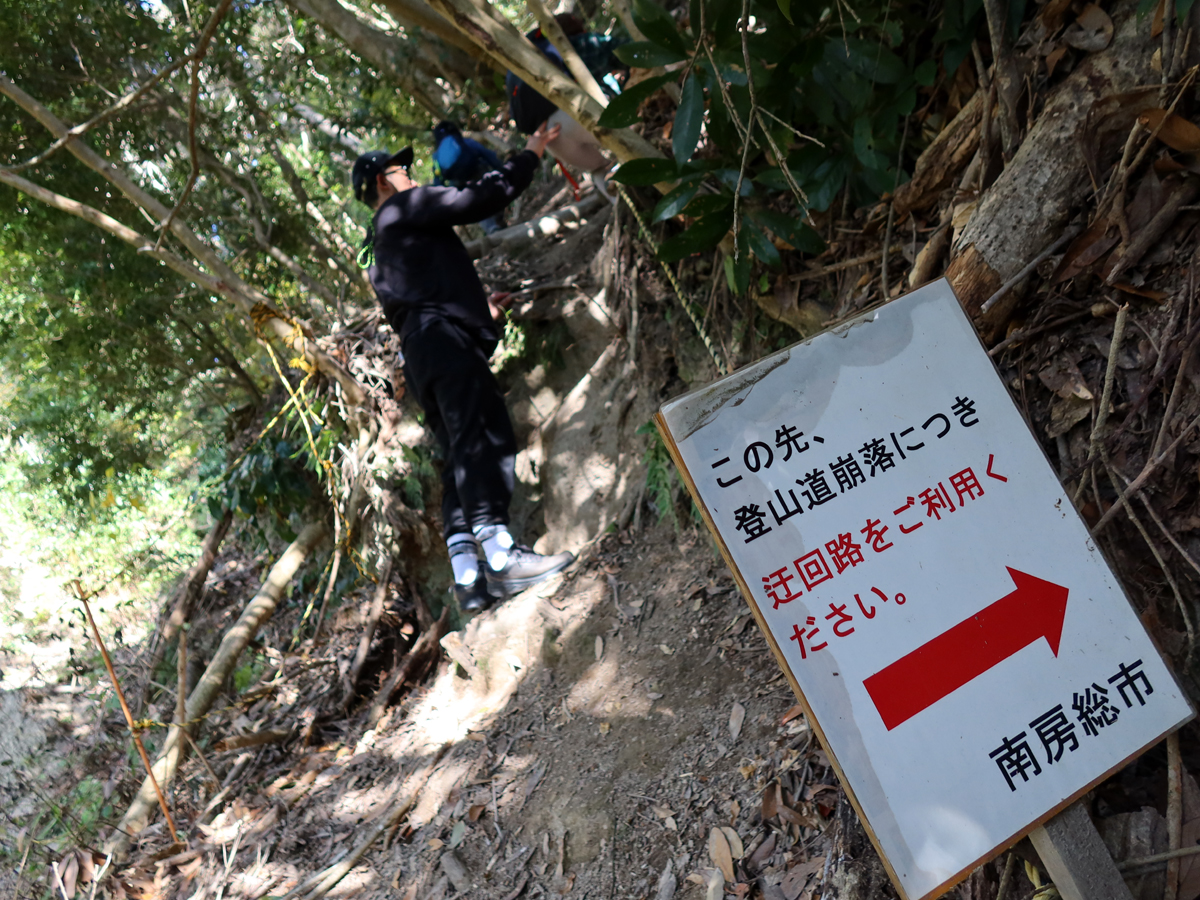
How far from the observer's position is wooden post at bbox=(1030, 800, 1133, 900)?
1298 mm

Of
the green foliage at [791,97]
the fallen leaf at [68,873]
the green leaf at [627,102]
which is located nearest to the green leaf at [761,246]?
the green foliage at [791,97]

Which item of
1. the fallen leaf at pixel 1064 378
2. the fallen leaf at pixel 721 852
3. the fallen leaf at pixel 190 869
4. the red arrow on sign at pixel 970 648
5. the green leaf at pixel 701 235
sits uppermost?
the green leaf at pixel 701 235

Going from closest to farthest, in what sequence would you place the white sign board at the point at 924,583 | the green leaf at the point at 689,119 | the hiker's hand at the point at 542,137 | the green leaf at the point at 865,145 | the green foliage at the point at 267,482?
the white sign board at the point at 924,583 → the green leaf at the point at 689,119 → the green leaf at the point at 865,145 → the hiker's hand at the point at 542,137 → the green foliage at the point at 267,482

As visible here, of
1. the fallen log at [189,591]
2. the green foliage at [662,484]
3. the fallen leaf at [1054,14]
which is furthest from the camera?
the fallen log at [189,591]

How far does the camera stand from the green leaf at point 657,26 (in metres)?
2.23

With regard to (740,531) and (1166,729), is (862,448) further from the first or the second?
(1166,729)

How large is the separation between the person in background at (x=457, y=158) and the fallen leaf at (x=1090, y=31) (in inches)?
124

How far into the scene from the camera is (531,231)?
16.9 feet

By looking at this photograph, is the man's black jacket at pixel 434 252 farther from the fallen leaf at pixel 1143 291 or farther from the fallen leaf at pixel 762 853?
the fallen leaf at pixel 762 853

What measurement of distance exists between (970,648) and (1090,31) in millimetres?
1768

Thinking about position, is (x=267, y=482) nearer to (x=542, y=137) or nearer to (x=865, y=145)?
(x=542, y=137)

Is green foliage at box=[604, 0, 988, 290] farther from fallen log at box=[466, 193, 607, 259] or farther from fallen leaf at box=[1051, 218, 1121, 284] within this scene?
fallen log at box=[466, 193, 607, 259]

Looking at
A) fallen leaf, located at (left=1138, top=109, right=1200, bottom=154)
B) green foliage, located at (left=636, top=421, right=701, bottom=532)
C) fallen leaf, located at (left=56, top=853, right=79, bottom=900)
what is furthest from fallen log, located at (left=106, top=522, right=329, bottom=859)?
fallen leaf, located at (left=1138, top=109, right=1200, bottom=154)

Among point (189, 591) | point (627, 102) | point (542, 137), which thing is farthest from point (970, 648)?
point (189, 591)
